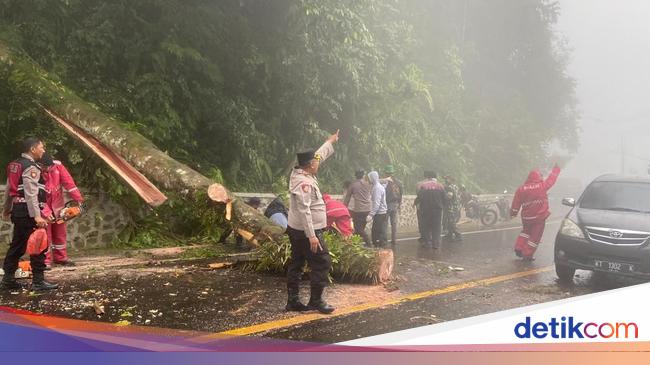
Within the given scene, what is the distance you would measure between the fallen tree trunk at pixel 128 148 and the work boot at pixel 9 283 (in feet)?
9.43

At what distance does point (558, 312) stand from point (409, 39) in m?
12.1

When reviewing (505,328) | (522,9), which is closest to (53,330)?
(505,328)

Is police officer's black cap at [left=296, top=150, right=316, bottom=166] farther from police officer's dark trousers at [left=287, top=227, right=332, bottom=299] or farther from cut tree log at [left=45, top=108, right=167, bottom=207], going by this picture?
cut tree log at [left=45, top=108, right=167, bottom=207]

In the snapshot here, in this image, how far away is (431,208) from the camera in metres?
11.8

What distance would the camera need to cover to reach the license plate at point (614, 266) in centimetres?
720

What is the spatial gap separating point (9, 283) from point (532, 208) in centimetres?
846

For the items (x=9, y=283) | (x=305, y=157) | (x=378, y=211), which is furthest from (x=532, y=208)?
(x=9, y=283)

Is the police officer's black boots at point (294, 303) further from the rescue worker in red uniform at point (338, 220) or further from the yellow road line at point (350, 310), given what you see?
the rescue worker in red uniform at point (338, 220)

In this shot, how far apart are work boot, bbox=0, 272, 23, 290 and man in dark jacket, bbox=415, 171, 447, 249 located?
8.26m

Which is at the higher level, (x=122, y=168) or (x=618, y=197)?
(x=122, y=168)

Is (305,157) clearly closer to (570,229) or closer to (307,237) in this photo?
(307,237)

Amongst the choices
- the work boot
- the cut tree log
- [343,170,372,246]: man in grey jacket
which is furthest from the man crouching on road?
[343,170,372,246]: man in grey jacket

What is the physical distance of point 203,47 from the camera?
1256 cm

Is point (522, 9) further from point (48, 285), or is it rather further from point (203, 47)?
point (48, 285)
